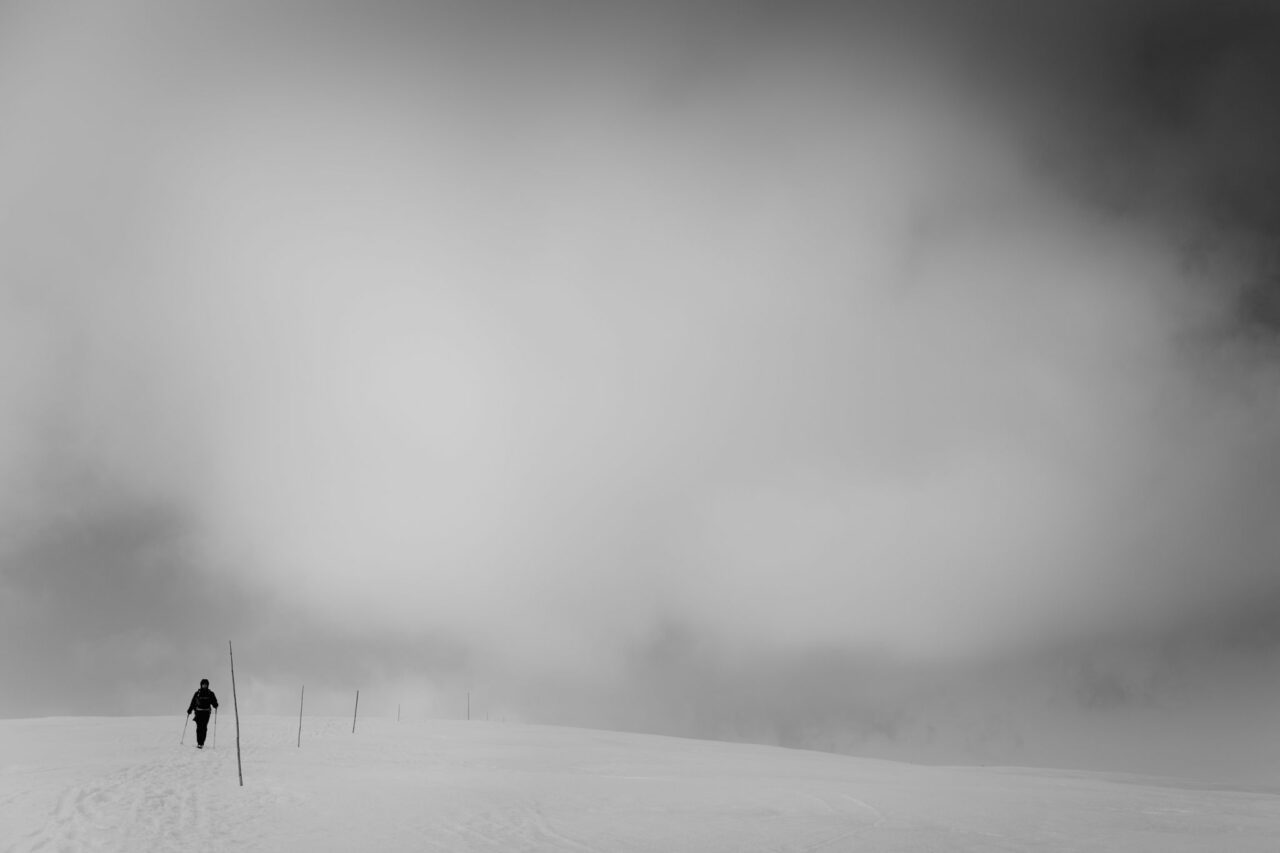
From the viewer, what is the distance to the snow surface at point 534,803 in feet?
62.2

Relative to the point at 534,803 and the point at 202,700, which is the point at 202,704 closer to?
the point at 202,700

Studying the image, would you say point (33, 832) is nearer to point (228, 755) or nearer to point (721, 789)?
point (228, 755)

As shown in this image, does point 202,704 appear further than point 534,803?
Yes

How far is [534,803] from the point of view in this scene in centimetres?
2348

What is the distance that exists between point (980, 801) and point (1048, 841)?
7.74 metres

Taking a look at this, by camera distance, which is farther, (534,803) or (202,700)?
(202,700)

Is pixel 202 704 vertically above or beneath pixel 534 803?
above

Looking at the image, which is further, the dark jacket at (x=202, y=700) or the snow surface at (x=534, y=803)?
the dark jacket at (x=202, y=700)

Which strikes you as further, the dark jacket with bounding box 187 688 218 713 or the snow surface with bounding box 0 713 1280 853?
the dark jacket with bounding box 187 688 218 713

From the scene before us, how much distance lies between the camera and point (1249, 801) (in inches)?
1184

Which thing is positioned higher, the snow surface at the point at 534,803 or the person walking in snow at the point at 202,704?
the person walking in snow at the point at 202,704

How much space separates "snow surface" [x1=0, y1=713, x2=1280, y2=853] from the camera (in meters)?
19.0

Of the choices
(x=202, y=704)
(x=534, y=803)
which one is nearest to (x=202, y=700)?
(x=202, y=704)

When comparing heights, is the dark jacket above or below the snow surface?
above
